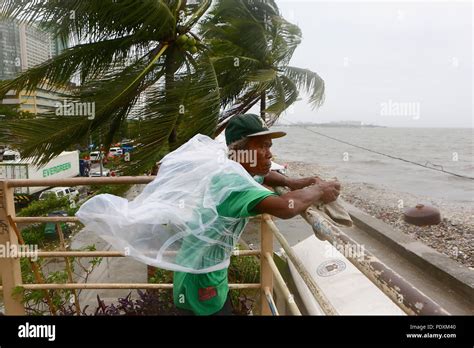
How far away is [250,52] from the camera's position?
6.56m

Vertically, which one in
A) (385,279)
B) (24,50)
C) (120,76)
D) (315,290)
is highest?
(24,50)

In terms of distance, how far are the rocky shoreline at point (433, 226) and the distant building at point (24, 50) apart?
17.0 ft

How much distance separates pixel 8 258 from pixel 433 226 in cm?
1514

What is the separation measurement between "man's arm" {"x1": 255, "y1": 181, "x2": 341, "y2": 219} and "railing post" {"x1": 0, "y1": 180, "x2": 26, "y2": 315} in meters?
1.50

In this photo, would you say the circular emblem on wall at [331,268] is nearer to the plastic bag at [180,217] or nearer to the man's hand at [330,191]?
the plastic bag at [180,217]

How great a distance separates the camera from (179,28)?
17.6 feet

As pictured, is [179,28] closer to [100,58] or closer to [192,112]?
[100,58]

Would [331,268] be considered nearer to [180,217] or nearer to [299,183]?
[299,183]

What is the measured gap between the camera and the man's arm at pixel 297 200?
1148 millimetres

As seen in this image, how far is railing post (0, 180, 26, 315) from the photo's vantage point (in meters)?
2.03

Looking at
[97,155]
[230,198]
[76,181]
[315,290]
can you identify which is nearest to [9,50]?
[76,181]

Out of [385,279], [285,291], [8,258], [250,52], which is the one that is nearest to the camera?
[385,279]
